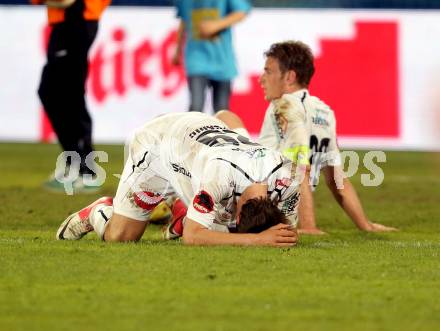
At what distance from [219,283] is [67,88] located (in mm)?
6029

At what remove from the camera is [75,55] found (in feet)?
37.9

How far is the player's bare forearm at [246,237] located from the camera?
259 inches

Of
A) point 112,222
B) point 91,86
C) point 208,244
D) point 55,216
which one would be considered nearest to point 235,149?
point 208,244

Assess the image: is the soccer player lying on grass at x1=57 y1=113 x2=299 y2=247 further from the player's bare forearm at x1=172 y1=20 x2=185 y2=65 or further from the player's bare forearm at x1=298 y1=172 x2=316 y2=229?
the player's bare forearm at x1=172 y1=20 x2=185 y2=65

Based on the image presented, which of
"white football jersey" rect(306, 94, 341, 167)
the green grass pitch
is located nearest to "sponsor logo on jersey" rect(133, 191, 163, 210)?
the green grass pitch

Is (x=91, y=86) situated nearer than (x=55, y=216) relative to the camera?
No

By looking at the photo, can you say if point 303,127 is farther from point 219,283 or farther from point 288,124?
point 219,283

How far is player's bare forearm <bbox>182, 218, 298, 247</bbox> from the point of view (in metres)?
6.58

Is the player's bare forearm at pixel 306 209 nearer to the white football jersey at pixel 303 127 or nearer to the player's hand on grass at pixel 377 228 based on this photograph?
the white football jersey at pixel 303 127

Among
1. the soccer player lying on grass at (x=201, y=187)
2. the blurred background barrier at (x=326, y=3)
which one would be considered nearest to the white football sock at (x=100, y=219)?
the soccer player lying on grass at (x=201, y=187)

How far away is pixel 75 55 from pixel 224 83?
1.36 metres

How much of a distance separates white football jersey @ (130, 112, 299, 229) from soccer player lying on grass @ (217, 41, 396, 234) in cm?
96

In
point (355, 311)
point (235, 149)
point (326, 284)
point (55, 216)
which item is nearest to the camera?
point (355, 311)

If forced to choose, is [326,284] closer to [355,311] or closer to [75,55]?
[355,311]
